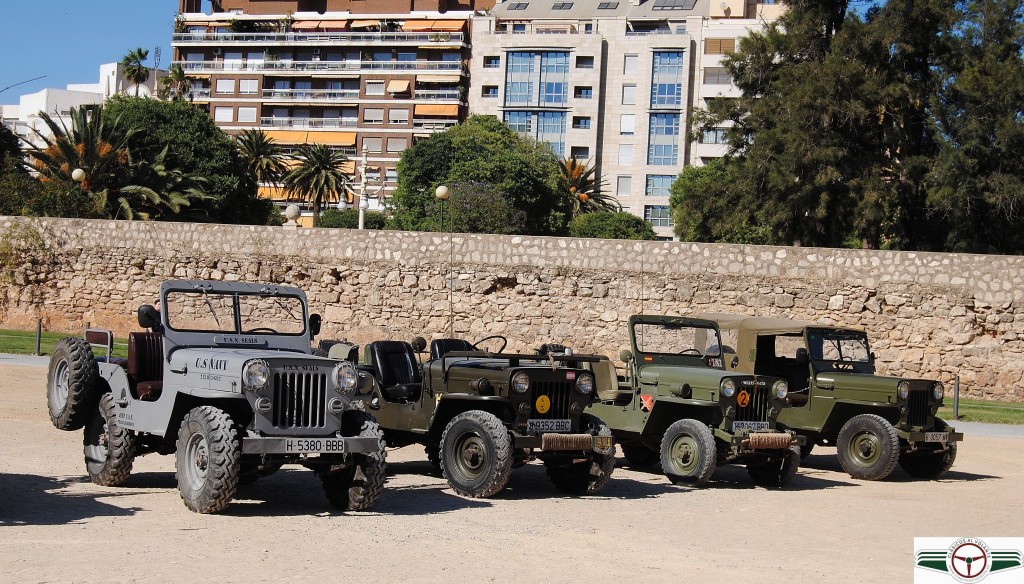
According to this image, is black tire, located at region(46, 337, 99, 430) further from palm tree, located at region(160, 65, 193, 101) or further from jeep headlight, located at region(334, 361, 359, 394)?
palm tree, located at region(160, 65, 193, 101)

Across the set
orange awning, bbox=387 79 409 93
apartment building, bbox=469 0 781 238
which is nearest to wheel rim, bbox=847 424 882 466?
apartment building, bbox=469 0 781 238

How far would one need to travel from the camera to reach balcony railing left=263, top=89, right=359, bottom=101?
286 feet

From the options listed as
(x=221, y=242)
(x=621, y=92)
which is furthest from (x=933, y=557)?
(x=621, y=92)

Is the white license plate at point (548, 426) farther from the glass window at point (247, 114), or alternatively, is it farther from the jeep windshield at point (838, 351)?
the glass window at point (247, 114)

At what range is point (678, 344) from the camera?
45.4 ft

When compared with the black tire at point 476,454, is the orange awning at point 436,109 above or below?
above

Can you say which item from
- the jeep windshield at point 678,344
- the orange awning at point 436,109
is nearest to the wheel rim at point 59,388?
the jeep windshield at point 678,344

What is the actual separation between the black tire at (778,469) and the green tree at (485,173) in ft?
145

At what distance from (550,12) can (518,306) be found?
198ft

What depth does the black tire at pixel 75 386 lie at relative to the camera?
33.4ft

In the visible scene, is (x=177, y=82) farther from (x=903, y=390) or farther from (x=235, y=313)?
(x=235, y=313)

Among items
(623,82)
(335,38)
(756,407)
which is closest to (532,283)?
(756,407)

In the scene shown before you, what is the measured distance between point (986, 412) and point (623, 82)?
196 feet

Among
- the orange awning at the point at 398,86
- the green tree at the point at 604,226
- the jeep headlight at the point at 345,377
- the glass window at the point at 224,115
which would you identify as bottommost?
the jeep headlight at the point at 345,377
